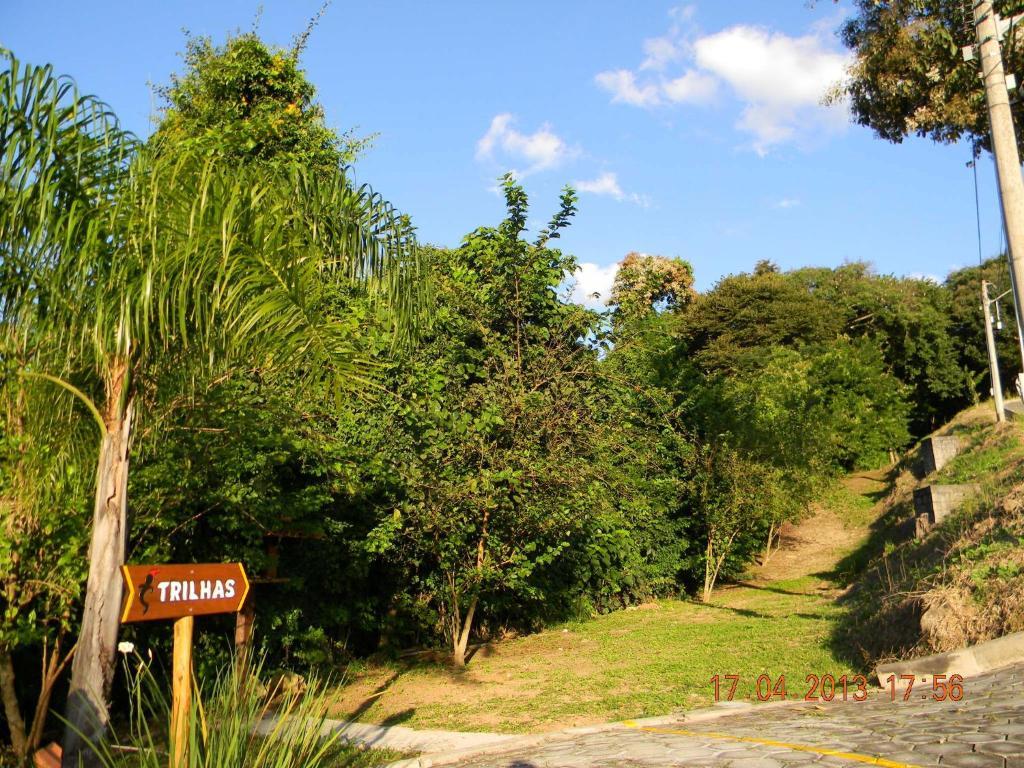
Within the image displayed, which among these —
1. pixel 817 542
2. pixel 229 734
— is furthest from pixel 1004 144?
pixel 817 542

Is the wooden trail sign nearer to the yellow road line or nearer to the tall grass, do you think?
the tall grass

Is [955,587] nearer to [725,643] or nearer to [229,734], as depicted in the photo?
[725,643]

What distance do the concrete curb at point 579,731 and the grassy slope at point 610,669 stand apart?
1.14 feet

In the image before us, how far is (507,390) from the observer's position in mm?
10883

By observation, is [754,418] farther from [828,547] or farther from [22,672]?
[22,672]

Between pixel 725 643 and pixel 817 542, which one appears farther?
pixel 817 542

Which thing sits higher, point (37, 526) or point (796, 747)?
point (37, 526)

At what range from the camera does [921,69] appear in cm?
1155

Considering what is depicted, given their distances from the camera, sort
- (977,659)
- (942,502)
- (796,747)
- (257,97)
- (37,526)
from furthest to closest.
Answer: (257,97)
(942,502)
(977,659)
(37,526)
(796,747)

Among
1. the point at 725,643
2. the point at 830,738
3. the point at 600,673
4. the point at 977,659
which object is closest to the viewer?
the point at 830,738

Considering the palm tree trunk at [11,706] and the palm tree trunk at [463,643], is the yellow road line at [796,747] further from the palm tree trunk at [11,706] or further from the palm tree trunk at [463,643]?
the palm tree trunk at [11,706]

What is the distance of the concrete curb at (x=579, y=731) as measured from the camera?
20.7 feet

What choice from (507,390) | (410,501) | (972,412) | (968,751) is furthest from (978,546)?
(972,412)

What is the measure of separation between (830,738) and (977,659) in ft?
8.18
